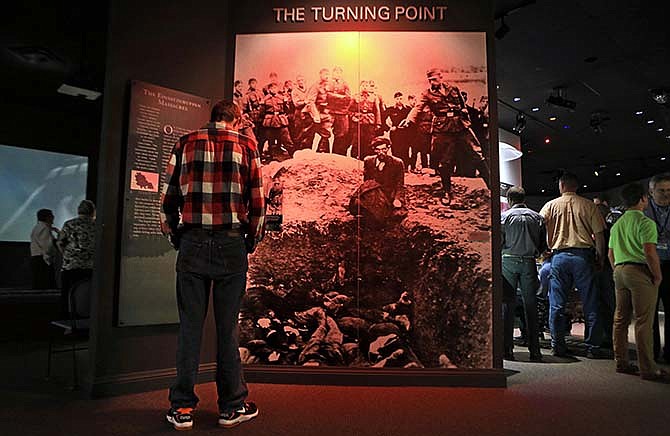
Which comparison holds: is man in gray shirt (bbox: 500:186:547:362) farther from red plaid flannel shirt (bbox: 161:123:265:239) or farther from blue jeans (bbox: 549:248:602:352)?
red plaid flannel shirt (bbox: 161:123:265:239)

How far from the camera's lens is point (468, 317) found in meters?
3.50

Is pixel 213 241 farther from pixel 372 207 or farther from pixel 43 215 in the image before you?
pixel 43 215

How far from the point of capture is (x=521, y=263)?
4.79 meters

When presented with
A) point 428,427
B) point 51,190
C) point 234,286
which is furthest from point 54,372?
point 51,190

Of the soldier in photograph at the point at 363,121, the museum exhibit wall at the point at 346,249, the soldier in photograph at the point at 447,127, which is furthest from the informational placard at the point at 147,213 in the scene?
the soldier in photograph at the point at 447,127

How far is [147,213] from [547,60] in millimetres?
6257

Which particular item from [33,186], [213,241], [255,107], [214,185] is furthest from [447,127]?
[33,186]

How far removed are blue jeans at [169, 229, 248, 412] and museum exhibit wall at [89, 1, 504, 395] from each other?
2.93ft

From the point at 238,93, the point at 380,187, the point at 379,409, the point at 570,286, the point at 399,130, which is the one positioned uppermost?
the point at 238,93

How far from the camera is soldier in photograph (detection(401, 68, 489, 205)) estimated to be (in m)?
3.58

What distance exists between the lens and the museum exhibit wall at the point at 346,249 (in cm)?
344

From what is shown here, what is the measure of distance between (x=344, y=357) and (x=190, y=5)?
2.84m

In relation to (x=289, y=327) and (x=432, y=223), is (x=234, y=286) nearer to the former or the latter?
(x=289, y=327)

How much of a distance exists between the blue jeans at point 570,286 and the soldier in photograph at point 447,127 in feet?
6.09
